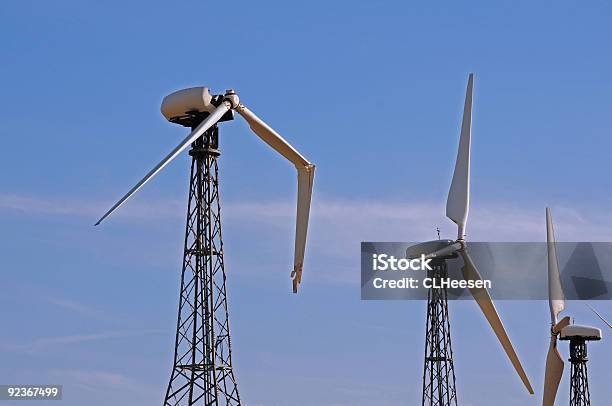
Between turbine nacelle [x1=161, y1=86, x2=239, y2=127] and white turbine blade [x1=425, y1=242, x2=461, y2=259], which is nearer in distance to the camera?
turbine nacelle [x1=161, y1=86, x2=239, y2=127]

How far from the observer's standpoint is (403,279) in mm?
113250

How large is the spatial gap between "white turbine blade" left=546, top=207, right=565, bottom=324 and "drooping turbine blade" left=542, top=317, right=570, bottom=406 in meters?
0.97

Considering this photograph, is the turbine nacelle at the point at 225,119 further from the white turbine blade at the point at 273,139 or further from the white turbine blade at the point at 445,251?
the white turbine blade at the point at 445,251

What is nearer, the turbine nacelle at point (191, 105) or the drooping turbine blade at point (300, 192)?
the turbine nacelle at point (191, 105)

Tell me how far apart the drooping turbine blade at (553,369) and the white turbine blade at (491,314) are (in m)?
14.1

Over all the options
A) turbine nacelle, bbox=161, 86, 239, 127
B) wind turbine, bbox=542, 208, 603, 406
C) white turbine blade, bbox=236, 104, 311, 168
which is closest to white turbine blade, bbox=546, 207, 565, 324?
wind turbine, bbox=542, 208, 603, 406

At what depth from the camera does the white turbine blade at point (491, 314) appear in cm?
9919

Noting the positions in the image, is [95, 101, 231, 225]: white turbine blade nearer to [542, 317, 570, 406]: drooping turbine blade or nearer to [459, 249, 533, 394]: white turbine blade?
[459, 249, 533, 394]: white turbine blade

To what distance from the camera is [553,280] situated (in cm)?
11200

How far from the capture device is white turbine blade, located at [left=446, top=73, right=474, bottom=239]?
9844 centimetres

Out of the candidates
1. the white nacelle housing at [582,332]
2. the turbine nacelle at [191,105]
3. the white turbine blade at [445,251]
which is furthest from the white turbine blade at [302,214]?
the white nacelle housing at [582,332]

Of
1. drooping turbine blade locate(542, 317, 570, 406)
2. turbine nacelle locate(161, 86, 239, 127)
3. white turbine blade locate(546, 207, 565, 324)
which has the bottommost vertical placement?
drooping turbine blade locate(542, 317, 570, 406)

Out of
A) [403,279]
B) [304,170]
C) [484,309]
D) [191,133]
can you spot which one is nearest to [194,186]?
[191,133]

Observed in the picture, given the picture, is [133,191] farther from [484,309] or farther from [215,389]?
[484,309]
